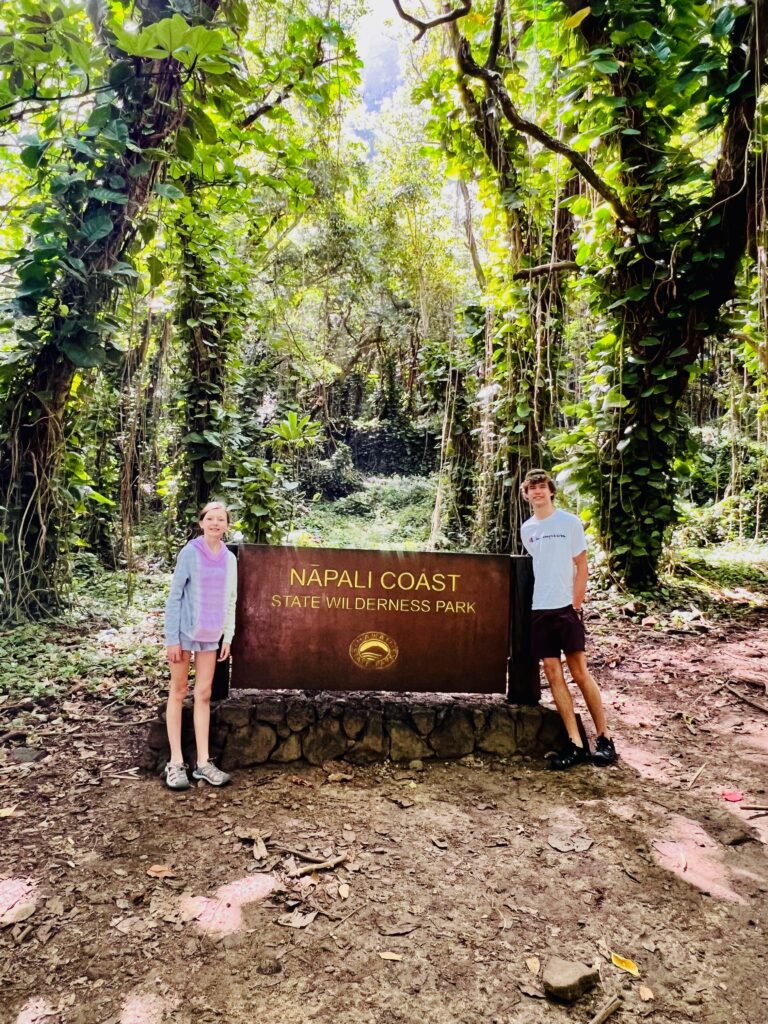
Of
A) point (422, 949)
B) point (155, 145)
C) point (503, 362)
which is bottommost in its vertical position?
point (422, 949)

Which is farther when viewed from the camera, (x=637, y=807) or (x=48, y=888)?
(x=637, y=807)

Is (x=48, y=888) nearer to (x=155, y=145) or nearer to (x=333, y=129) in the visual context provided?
(x=155, y=145)

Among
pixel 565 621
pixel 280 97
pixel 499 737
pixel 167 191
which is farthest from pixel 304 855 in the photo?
pixel 280 97

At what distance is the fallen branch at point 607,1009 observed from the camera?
1.62 metres

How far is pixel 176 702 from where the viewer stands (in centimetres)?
284

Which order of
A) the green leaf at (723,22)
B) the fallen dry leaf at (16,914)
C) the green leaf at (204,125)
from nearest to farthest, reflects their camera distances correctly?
the fallen dry leaf at (16,914) → the green leaf at (204,125) → the green leaf at (723,22)

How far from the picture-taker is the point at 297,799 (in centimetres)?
278

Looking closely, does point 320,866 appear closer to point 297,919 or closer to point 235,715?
point 297,919

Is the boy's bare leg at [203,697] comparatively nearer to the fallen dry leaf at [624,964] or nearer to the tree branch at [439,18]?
the fallen dry leaf at [624,964]

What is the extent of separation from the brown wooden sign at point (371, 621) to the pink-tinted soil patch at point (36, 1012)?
1606mm

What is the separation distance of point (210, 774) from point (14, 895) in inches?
35.5

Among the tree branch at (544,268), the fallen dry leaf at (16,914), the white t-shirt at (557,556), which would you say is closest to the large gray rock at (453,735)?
the white t-shirt at (557,556)

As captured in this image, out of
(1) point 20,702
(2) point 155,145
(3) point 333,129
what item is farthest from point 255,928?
(3) point 333,129

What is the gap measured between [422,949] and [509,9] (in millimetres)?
6476
